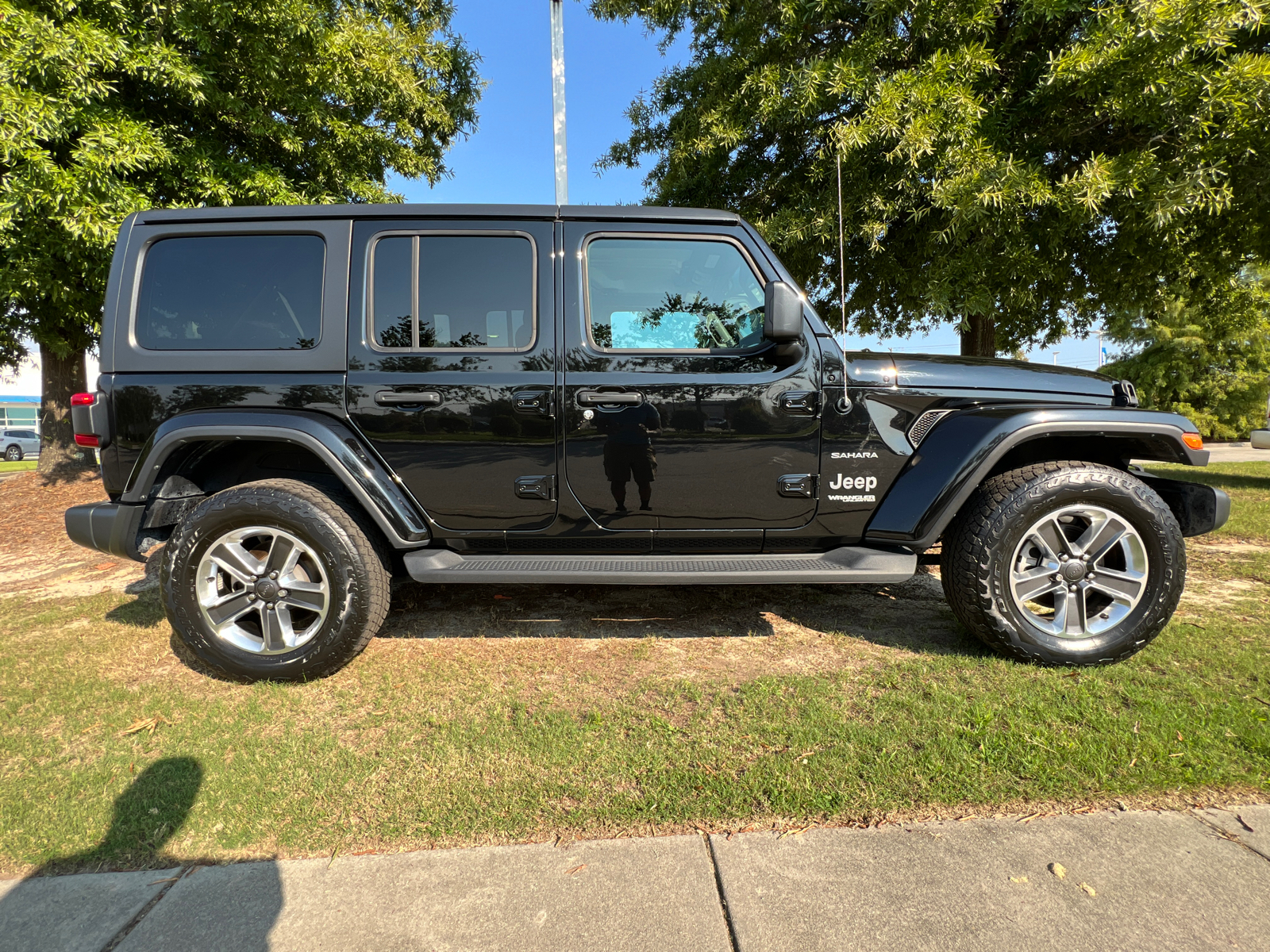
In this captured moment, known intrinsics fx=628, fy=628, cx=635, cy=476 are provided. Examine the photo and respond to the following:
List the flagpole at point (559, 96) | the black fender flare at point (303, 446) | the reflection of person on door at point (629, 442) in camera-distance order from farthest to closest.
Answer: the flagpole at point (559, 96), the reflection of person on door at point (629, 442), the black fender flare at point (303, 446)

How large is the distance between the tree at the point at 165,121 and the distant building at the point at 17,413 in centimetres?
5255

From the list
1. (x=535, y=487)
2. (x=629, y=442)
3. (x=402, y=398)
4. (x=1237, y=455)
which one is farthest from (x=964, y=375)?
(x=1237, y=455)

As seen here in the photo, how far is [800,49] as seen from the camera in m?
6.68

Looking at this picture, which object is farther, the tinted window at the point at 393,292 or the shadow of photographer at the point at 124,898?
the tinted window at the point at 393,292

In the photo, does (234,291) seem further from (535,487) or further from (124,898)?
(124,898)

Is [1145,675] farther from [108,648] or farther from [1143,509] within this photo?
[108,648]

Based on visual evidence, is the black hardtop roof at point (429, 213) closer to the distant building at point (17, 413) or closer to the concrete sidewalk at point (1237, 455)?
the concrete sidewalk at point (1237, 455)

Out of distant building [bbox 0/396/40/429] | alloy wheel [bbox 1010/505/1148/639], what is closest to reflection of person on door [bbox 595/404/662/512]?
alloy wheel [bbox 1010/505/1148/639]

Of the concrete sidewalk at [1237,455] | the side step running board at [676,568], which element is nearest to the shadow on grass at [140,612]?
the side step running board at [676,568]

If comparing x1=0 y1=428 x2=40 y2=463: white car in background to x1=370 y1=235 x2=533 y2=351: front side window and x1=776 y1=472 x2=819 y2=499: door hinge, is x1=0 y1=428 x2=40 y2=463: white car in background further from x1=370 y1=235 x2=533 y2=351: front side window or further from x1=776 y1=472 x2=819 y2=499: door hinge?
x1=776 y1=472 x2=819 y2=499: door hinge

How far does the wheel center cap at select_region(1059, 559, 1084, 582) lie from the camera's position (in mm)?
2799

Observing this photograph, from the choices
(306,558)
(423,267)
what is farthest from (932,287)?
(306,558)

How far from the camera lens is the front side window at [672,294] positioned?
118 inches

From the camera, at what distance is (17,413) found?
47469 mm
